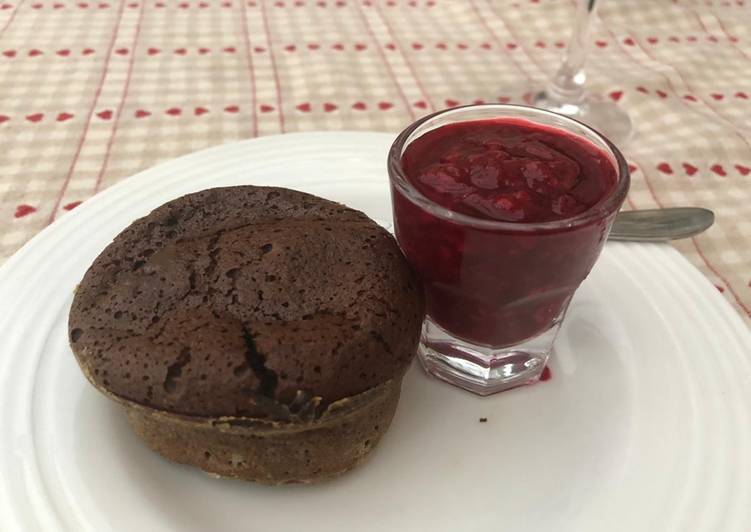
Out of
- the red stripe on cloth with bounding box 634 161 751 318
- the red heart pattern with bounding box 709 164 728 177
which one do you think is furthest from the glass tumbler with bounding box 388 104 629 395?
the red heart pattern with bounding box 709 164 728 177

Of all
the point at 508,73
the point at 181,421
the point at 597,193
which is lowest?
the point at 508,73

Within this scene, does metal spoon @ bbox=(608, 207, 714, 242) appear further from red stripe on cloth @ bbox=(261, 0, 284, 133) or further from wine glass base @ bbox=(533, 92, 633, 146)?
red stripe on cloth @ bbox=(261, 0, 284, 133)

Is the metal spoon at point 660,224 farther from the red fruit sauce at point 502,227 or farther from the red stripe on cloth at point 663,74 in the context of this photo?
the red stripe on cloth at point 663,74

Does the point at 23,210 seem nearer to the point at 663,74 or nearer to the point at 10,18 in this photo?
the point at 10,18

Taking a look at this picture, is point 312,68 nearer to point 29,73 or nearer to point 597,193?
point 29,73

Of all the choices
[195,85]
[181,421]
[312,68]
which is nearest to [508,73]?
[312,68]

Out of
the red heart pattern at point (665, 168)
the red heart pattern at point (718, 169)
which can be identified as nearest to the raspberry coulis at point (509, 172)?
the red heart pattern at point (665, 168)
